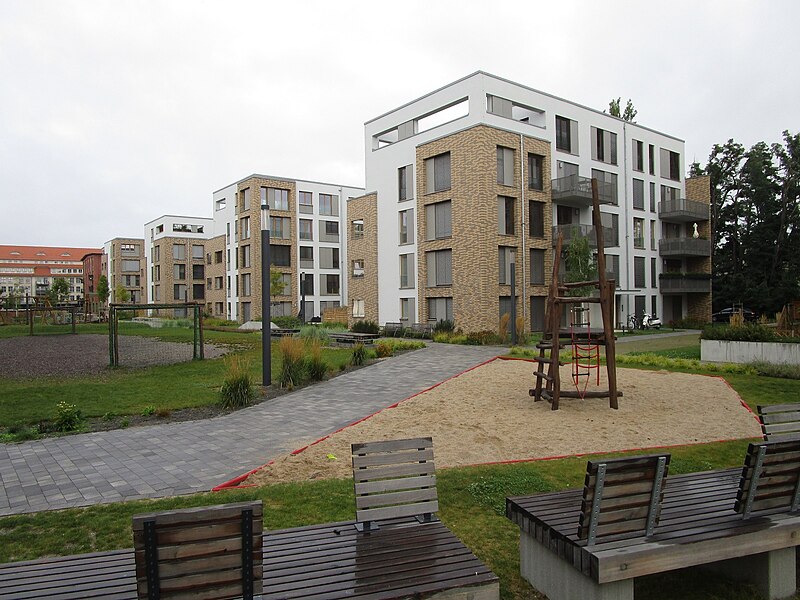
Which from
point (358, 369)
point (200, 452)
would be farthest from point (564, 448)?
point (358, 369)

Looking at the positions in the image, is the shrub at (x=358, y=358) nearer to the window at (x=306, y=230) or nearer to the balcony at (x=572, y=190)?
the balcony at (x=572, y=190)

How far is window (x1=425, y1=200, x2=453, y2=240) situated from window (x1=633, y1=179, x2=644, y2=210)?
17154 mm

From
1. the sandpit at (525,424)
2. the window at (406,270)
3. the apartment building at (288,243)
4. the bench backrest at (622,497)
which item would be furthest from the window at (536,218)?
the bench backrest at (622,497)

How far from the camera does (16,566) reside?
3.63 meters

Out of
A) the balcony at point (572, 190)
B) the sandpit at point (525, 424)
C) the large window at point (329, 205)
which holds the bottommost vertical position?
the sandpit at point (525, 424)

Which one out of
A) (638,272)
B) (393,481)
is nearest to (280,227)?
(638,272)

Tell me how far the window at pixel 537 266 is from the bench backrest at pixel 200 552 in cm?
3237

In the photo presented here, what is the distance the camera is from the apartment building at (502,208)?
31.9 metres

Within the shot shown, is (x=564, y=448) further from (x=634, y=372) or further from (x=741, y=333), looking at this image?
(x=741, y=333)

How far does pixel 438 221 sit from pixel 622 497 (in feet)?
102

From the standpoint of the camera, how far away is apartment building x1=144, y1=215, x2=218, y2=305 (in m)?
76.8

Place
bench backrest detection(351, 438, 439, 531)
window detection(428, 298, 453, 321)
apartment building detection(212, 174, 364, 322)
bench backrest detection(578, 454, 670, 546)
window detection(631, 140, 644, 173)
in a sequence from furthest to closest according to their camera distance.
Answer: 1. apartment building detection(212, 174, 364, 322)
2. window detection(631, 140, 644, 173)
3. window detection(428, 298, 453, 321)
4. bench backrest detection(351, 438, 439, 531)
5. bench backrest detection(578, 454, 670, 546)

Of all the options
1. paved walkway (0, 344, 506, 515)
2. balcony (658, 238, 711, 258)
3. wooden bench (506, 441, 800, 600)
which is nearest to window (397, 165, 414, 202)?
balcony (658, 238, 711, 258)

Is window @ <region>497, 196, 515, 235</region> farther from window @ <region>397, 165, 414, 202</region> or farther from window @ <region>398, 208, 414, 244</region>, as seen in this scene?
window @ <region>397, 165, 414, 202</region>
